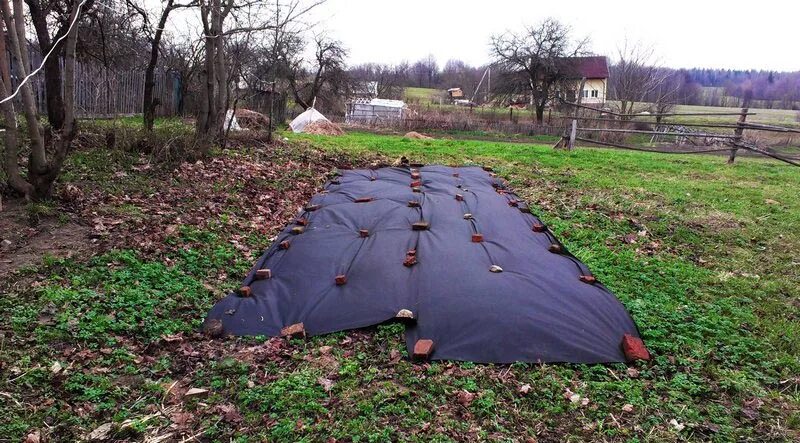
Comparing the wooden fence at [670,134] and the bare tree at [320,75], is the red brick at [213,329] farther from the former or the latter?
the bare tree at [320,75]

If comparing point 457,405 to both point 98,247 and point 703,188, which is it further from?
point 703,188

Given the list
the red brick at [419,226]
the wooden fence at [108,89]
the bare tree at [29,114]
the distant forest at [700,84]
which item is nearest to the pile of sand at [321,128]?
the wooden fence at [108,89]

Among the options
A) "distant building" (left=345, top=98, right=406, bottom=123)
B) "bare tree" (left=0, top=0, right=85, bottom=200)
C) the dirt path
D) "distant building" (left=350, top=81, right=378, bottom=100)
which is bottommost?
the dirt path

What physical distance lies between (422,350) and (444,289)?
69 cm

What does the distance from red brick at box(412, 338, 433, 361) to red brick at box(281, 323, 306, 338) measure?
73 cm

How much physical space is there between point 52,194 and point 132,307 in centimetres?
204

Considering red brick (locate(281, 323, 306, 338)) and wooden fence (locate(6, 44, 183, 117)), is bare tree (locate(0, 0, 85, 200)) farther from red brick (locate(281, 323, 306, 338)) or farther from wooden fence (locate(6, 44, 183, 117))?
wooden fence (locate(6, 44, 183, 117))

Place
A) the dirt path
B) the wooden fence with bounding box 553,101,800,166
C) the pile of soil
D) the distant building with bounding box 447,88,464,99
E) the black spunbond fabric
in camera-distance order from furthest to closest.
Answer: the distant building with bounding box 447,88,464,99, the pile of soil, the wooden fence with bounding box 553,101,800,166, the dirt path, the black spunbond fabric

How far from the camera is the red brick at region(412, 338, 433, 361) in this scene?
284 cm

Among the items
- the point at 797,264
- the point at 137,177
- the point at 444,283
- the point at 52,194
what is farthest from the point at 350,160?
the point at 797,264

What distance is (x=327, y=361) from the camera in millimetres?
2861

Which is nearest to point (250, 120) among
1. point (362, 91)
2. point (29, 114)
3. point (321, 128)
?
point (321, 128)

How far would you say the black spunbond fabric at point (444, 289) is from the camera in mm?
3006

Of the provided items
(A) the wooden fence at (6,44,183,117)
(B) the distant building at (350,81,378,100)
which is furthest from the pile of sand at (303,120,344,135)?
(B) the distant building at (350,81,378,100)
